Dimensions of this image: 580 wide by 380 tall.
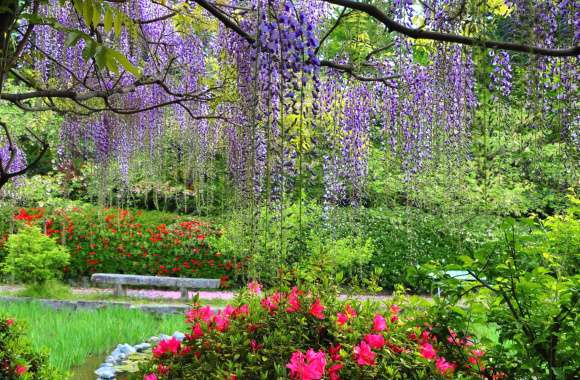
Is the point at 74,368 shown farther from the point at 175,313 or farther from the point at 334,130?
the point at 334,130

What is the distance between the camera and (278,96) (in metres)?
3.68

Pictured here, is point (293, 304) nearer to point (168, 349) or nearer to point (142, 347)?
point (168, 349)

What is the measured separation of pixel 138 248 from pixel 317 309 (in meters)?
8.09

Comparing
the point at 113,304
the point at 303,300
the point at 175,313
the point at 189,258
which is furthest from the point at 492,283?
the point at 189,258

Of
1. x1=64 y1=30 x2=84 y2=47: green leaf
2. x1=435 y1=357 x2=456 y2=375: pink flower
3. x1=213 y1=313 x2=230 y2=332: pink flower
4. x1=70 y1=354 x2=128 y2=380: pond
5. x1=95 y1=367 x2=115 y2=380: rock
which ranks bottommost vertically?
x1=70 y1=354 x2=128 y2=380: pond

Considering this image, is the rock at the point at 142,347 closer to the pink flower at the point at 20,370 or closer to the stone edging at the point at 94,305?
the stone edging at the point at 94,305

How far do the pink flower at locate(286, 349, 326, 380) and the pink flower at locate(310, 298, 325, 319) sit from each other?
0.35 meters

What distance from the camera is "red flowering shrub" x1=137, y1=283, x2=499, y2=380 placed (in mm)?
2178

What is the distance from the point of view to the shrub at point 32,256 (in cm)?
810

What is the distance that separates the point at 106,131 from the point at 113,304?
2.12 metres

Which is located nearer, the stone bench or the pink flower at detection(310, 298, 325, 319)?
the pink flower at detection(310, 298, 325, 319)

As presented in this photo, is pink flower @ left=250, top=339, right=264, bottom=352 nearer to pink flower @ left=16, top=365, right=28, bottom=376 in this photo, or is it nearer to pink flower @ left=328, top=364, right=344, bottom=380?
pink flower @ left=328, top=364, right=344, bottom=380

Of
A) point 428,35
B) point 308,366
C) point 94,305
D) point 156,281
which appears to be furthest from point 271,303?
point 156,281

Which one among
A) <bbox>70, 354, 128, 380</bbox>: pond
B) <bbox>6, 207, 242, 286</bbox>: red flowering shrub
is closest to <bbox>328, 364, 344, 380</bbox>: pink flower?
<bbox>70, 354, 128, 380</bbox>: pond
